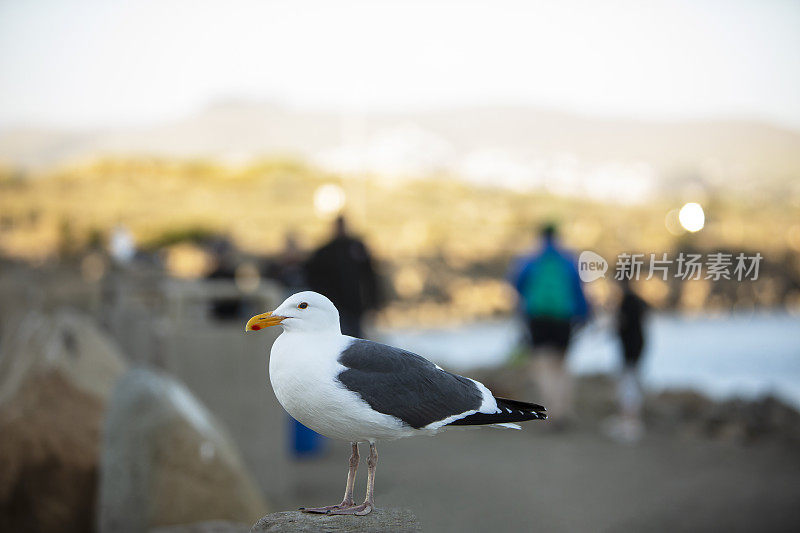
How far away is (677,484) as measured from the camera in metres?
8.49

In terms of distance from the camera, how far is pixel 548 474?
8.82 m

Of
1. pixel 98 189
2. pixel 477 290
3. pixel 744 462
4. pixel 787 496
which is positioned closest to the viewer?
pixel 787 496

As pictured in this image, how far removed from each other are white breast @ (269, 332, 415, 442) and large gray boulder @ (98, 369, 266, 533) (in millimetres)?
3618

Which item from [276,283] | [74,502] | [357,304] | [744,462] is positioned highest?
→ [357,304]

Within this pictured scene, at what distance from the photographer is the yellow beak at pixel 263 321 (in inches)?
66.8

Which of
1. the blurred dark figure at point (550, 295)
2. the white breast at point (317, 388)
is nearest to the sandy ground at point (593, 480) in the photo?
the blurred dark figure at point (550, 295)

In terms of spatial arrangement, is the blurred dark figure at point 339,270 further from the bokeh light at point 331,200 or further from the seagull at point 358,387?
the seagull at point 358,387

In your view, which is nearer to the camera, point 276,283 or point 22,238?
point 276,283

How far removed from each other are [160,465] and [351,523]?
3380mm

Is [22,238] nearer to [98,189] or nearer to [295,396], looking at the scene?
[98,189]

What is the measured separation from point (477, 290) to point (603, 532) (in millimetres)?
28084

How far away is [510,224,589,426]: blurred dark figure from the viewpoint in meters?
8.44

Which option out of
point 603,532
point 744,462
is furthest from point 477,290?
point 603,532

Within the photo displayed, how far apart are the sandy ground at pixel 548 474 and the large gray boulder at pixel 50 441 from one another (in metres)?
1.28
